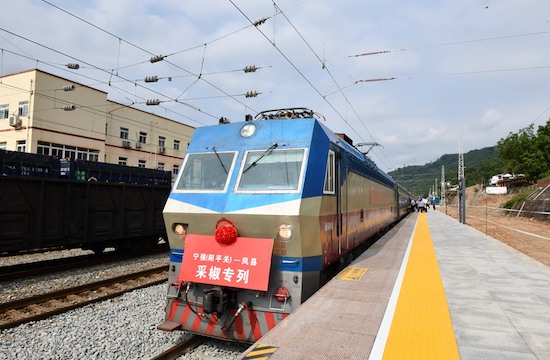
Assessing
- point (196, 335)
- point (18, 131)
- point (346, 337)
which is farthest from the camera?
point (18, 131)

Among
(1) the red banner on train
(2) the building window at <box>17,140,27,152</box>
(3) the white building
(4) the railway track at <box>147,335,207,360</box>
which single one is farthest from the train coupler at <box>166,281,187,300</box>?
(2) the building window at <box>17,140,27,152</box>

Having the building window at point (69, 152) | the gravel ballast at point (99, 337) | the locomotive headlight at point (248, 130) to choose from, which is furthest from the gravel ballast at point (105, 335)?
the building window at point (69, 152)

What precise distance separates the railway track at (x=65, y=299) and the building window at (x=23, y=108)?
26781mm

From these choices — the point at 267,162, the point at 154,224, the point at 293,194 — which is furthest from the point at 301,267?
the point at 154,224

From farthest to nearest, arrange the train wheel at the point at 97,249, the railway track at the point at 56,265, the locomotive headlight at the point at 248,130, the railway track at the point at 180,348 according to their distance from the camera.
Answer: the train wheel at the point at 97,249
the railway track at the point at 56,265
the locomotive headlight at the point at 248,130
the railway track at the point at 180,348

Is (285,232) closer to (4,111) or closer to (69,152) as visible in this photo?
(69,152)

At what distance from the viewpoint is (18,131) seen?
96.2 ft

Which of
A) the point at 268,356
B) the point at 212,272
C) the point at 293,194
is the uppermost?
the point at 293,194

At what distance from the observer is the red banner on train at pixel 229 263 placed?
486 centimetres

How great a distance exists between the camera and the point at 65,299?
24.8 ft

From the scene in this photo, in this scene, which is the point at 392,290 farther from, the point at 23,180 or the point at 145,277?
the point at 23,180

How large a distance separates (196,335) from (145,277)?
184 inches

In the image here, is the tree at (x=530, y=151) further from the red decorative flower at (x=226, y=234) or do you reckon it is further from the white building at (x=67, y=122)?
the red decorative flower at (x=226, y=234)

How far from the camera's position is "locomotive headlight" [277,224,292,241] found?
4961 millimetres
